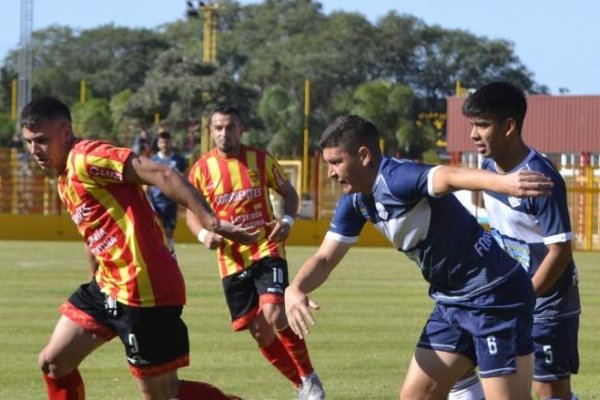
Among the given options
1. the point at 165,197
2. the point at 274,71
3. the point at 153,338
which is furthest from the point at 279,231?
the point at 274,71

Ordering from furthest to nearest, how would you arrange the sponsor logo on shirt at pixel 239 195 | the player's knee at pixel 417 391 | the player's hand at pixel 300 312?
the sponsor logo on shirt at pixel 239 195 < the player's knee at pixel 417 391 < the player's hand at pixel 300 312

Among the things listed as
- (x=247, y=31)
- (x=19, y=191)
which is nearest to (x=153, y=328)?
(x=19, y=191)

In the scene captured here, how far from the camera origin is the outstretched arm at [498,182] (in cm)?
716

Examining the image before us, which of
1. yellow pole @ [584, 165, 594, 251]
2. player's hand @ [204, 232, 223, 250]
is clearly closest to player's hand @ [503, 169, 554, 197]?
player's hand @ [204, 232, 223, 250]

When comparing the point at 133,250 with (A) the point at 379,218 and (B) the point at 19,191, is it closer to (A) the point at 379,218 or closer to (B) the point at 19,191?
(A) the point at 379,218

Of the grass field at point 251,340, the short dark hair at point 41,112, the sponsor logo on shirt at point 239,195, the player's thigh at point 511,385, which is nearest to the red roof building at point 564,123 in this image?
the grass field at point 251,340

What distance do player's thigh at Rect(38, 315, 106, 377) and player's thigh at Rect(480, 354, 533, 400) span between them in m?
2.41

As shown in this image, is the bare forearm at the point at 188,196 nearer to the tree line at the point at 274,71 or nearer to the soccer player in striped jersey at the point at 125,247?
the soccer player in striped jersey at the point at 125,247

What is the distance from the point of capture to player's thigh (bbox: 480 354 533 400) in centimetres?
813

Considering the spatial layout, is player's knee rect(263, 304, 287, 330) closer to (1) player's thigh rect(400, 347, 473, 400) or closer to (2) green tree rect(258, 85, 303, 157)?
(1) player's thigh rect(400, 347, 473, 400)

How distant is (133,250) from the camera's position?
8859 millimetres

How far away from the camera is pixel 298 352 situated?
1202 centimetres

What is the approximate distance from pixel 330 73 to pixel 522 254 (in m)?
89.4

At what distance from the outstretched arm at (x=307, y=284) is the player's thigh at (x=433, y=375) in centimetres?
66
